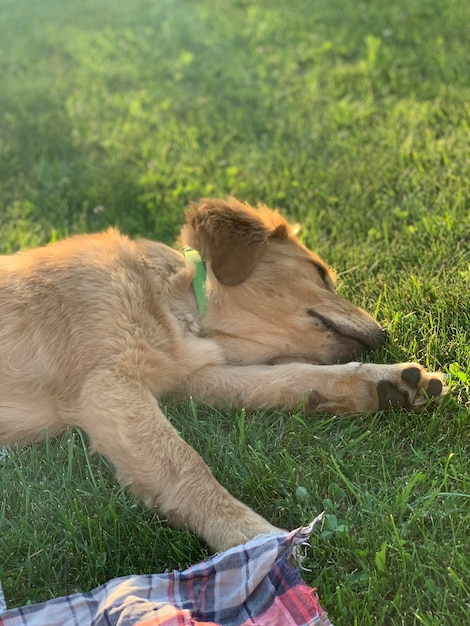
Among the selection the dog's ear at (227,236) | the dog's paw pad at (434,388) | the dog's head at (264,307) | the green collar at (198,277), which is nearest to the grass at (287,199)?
the dog's paw pad at (434,388)

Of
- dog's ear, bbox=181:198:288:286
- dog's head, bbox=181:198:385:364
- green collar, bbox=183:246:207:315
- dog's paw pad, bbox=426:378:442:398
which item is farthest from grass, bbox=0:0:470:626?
dog's ear, bbox=181:198:288:286

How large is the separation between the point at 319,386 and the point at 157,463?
1028mm

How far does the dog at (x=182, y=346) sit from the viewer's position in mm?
3178

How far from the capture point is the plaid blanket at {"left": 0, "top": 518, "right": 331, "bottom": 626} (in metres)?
2.48

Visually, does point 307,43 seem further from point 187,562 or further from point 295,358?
point 187,562

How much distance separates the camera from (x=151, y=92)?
26.0 feet

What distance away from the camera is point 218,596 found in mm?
2605

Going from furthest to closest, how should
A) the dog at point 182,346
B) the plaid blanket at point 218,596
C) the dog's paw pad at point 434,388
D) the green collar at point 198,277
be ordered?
the green collar at point 198,277 < the dog's paw pad at point 434,388 < the dog at point 182,346 < the plaid blanket at point 218,596

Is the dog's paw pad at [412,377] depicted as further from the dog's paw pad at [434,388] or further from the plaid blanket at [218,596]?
the plaid blanket at [218,596]

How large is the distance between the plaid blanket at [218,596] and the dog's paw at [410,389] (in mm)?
1012

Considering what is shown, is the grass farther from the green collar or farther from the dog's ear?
the dog's ear

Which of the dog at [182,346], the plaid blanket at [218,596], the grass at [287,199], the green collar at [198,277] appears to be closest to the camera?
the plaid blanket at [218,596]

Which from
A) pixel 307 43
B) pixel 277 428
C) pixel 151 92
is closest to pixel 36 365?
pixel 277 428

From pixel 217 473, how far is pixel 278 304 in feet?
3.67
